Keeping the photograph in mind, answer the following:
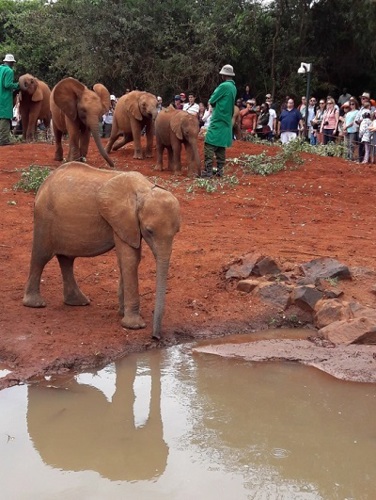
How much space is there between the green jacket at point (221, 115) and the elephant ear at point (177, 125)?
507 mm

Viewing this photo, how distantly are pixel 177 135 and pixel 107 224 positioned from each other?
715cm

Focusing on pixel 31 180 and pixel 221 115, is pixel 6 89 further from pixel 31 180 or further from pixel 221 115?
pixel 221 115

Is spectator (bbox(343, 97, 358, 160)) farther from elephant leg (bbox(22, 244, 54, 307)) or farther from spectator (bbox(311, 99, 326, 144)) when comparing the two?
elephant leg (bbox(22, 244, 54, 307))

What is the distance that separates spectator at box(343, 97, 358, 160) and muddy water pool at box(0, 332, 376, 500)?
11.2 meters

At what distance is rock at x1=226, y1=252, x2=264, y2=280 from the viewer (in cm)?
809

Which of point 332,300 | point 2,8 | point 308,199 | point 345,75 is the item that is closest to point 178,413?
point 332,300

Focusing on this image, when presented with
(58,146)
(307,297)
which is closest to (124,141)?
(58,146)

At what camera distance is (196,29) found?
24703 mm

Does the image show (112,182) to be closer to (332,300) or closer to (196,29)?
(332,300)

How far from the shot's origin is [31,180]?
1184 cm

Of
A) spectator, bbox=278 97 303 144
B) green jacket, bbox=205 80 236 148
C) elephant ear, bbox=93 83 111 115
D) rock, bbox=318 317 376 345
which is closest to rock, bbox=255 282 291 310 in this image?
rock, bbox=318 317 376 345

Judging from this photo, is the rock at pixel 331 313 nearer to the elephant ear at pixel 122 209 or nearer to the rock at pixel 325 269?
the rock at pixel 325 269

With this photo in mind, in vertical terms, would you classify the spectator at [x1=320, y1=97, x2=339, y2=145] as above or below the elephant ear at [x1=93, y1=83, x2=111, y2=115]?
below

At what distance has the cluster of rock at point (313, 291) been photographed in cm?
673
